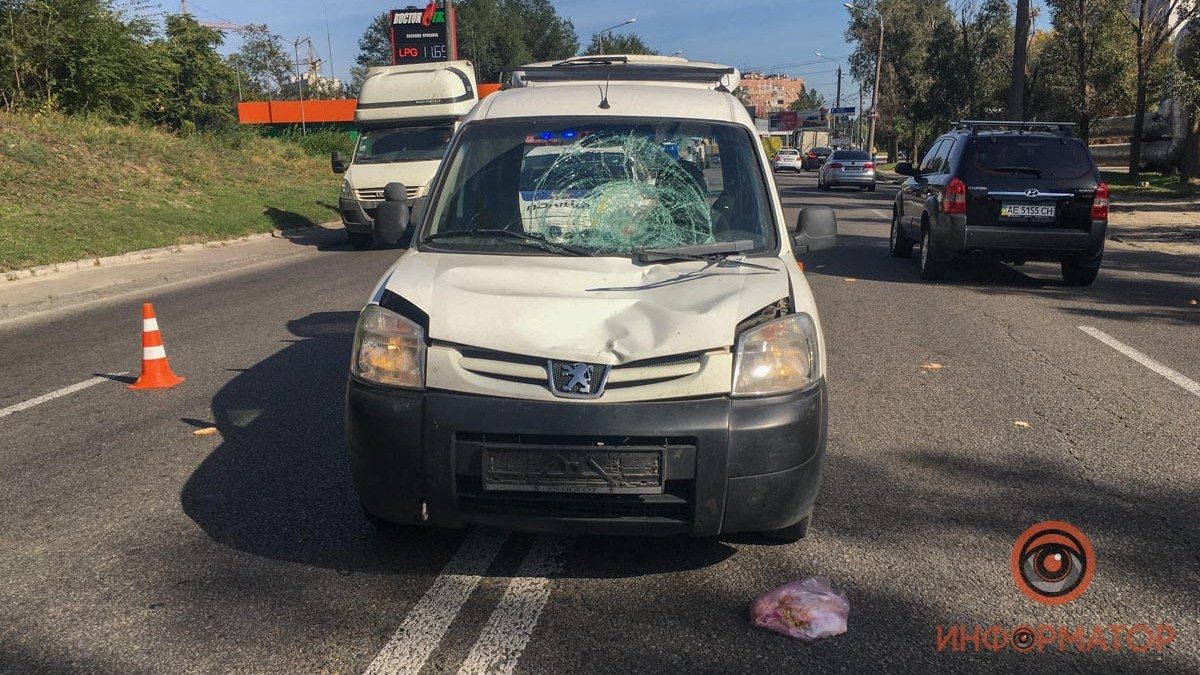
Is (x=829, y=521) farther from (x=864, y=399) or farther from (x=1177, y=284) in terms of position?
(x=1177, y=284)

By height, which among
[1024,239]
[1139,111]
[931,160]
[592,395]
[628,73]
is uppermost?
[1139,111]

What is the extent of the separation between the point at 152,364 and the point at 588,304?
15.8 ft

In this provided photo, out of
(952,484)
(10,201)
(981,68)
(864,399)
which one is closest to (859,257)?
(864,399)

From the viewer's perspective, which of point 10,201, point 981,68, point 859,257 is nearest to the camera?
point 859,257

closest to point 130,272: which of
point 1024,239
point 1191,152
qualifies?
point 1024,239

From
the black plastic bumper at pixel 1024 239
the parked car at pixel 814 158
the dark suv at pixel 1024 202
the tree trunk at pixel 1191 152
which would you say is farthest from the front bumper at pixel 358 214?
the parked car at pixel 814 158

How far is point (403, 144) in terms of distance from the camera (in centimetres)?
1878

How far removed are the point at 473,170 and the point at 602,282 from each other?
126cm

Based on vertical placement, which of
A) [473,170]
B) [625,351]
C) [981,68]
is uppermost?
[981,68]

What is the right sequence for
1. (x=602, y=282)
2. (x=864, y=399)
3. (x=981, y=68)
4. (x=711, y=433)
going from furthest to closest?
(x=981, y=68) < (x=864, y=399) < (x=602, y=282) < (x=711, y=433)

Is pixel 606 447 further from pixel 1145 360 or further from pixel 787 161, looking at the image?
pixel 787 161

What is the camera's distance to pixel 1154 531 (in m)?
4.21

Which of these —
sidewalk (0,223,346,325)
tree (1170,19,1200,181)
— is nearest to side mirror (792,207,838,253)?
sidewalk (0,223,346,325)

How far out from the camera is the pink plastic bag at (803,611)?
3.32 metres
